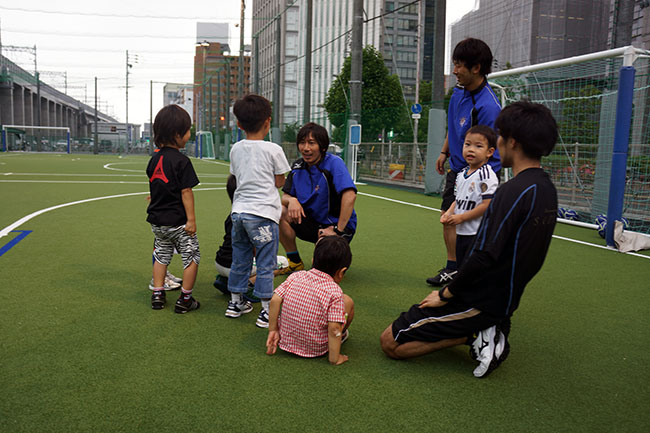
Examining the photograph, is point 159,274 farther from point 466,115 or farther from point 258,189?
point 466,115

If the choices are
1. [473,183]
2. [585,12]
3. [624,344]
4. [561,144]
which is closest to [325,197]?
[473,183]

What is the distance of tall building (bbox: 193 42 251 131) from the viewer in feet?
160

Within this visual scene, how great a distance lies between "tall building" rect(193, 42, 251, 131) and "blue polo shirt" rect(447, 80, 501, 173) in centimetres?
2640

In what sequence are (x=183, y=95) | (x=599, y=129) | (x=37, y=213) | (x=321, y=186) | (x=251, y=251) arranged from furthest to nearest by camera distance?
1. (x=183, y=95)
2. (x=599, y=129)
3. (x=37, y=213)
4. (x=321, y=186)
5. (x=251, y=251)

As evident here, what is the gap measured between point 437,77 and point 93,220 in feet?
29.2

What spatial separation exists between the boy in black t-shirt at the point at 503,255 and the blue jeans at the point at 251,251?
3.35 ft

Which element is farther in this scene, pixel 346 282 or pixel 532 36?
pixel 532 36

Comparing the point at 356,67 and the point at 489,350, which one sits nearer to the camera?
the point at 489,350

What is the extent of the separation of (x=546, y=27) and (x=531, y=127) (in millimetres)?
29682

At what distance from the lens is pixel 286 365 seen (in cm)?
279

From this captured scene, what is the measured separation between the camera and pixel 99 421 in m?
2.16

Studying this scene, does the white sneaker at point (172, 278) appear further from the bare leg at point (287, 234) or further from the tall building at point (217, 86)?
the tall building at point (217, 86)

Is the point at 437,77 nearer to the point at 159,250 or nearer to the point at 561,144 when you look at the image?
the point at 561,144

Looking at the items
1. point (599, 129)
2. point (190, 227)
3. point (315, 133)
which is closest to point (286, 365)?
point (190, 227)
